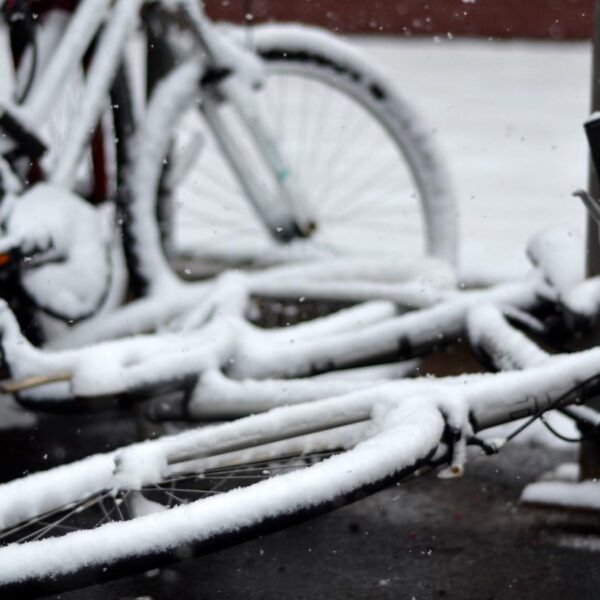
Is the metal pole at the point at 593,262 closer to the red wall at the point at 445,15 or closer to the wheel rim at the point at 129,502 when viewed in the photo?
the wheel rim at the point at 129,502

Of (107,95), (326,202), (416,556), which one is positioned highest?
(107,95)

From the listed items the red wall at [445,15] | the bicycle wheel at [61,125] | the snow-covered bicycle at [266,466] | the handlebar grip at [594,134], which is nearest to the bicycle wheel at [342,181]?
the bicycle wheel at [61,125]

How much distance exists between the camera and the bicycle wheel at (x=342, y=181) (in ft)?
11.4

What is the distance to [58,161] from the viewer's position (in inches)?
116

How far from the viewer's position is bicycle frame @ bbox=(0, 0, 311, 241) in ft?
9.65

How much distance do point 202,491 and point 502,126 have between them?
5.90 metres

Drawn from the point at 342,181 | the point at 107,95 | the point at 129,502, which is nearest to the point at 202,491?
the point at 129,502

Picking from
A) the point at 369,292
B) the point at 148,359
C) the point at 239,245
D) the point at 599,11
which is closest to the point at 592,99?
the point at 599,11

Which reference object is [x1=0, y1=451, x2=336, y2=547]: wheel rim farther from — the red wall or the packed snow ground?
the red wall

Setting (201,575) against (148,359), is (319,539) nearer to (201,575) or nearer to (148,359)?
(201,575)

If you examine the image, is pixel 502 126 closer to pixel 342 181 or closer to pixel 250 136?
pixel 342 181

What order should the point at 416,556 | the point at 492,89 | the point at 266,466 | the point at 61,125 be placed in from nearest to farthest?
1. the point at 266,466
2. the point at 416,556
3. the point at 61,125
4. the point at 492,89

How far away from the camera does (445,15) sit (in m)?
10.9

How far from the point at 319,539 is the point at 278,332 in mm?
428
